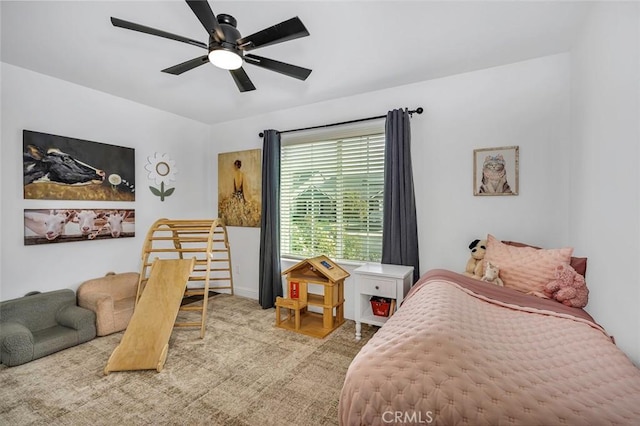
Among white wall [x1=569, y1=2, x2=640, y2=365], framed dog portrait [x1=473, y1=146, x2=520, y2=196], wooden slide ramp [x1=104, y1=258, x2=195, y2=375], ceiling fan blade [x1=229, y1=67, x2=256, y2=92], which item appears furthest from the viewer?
framed dog portrait [x1=473, y1=146, x2=520, y2=196]

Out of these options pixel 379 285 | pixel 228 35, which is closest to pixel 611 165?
pixel 379 285

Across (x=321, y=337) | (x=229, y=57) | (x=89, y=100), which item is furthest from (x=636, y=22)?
(x=89, y=100)

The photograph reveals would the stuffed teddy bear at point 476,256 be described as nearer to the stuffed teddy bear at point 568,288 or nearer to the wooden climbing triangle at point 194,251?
the stuffed teddy bear at point 568,288

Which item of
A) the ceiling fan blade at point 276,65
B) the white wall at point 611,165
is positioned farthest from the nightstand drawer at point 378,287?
the ceiling fan blade at point 276,65

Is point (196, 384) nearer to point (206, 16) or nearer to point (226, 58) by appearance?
Result: point (226, 58)

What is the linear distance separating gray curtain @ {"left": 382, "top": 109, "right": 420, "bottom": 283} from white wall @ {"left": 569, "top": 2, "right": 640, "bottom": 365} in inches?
50.1

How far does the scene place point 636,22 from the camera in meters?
1.29

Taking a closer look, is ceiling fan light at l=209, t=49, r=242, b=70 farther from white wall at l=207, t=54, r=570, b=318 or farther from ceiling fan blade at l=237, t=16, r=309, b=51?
white wall at l=207, t=54, r=570, b=318

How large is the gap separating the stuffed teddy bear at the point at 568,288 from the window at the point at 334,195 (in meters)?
1.63

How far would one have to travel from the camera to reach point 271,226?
373 centimetres

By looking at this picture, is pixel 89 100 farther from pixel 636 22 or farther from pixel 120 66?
pixel 636 22

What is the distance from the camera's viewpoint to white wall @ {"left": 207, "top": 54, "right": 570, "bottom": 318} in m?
2.44

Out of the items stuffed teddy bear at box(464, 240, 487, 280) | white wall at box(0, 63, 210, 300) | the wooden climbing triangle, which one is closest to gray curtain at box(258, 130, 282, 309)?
the wooden climbing triangle

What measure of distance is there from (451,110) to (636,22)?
156 centimetres
